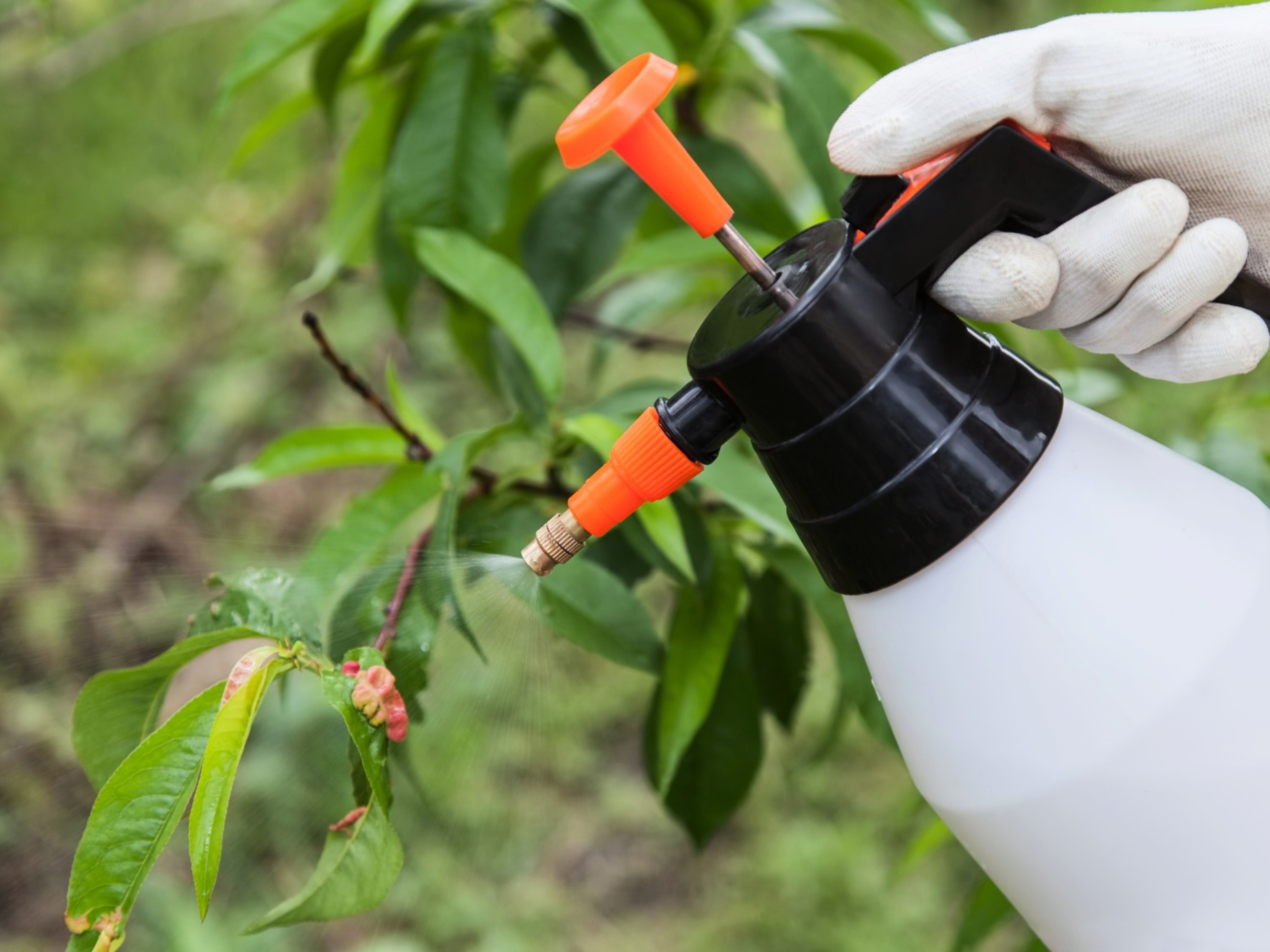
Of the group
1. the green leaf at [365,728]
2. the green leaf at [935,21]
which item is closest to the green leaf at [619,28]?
the green leaf at [935,21]

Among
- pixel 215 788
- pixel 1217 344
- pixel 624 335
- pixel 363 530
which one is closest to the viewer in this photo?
pixel 215 788

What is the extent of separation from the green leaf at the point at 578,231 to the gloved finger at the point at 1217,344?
47 cm

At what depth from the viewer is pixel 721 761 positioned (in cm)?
78

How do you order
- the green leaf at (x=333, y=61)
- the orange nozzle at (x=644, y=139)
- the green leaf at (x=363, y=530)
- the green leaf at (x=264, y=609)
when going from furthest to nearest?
the green leaf at (x=333, y=61)
the green leaf at (x=363, y=530)
the green leaf at (x=264, y=609)
the orange nozzle at (x=644, y=139)

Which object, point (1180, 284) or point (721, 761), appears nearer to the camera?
point (1180, 284)

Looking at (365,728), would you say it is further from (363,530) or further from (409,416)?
(409,416)

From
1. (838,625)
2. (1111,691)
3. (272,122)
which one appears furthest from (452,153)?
(1111,691)

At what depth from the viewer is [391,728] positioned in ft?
1.36

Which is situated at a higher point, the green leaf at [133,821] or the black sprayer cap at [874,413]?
the green leaf at [133,821]

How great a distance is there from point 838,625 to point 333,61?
573mm

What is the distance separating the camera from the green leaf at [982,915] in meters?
0.69

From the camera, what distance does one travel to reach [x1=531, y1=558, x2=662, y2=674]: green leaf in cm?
57

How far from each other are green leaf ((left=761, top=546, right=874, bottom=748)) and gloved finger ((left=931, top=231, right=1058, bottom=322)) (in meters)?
A: 0.25

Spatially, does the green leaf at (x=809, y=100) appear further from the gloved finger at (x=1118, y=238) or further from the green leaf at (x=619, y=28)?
the gloved finger at (x=1118, y=238)
